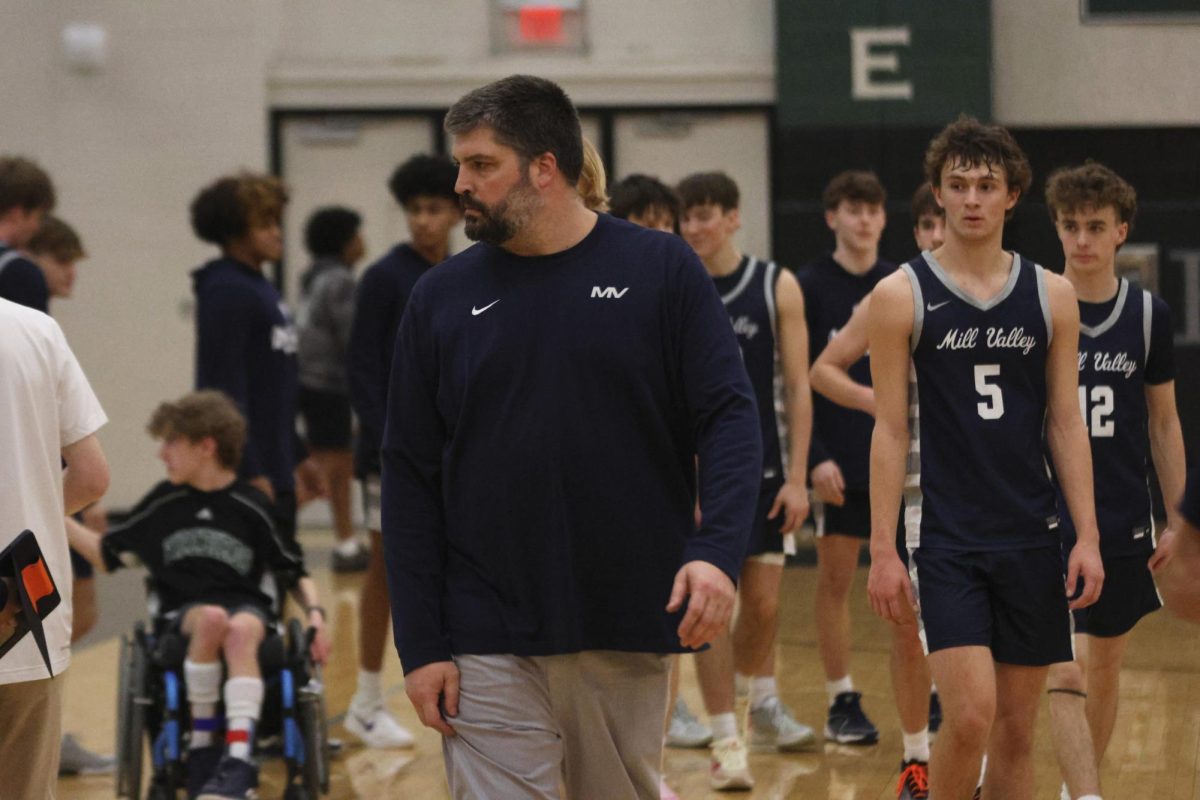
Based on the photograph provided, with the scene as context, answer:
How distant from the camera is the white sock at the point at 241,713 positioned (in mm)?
4984

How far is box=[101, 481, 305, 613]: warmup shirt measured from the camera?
5.21 m

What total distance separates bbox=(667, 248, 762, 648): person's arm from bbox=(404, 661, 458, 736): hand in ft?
1.31

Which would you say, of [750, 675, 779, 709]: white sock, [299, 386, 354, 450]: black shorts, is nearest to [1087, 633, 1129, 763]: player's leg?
[750, 675, 779, 709]: white sock

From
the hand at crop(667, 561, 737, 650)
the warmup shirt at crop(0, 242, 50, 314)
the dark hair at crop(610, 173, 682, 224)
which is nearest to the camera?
the hand at crop(667, 561, 737, 650)

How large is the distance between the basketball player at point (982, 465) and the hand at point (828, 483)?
1.70 meters

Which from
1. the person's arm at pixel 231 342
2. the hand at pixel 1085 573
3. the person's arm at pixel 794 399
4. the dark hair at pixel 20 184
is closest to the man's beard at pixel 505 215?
the hand at pixel 1085 573

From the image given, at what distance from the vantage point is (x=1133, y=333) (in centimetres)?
458

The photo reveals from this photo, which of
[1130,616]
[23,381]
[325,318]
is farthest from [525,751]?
[325,318]

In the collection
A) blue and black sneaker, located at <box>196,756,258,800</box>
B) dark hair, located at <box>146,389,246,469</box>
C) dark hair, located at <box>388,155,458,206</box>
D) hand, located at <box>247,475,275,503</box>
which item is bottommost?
blue and black sneaker, located at <box>196,756,258,800</box>

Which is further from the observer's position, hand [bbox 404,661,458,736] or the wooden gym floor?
the wooden gym floor

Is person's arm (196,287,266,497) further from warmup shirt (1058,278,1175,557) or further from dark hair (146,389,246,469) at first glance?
warmup shirt (1058,278,1175,557)

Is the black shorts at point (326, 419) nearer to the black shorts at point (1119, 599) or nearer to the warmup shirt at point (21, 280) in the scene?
the warmup shirt at point (21, 280)

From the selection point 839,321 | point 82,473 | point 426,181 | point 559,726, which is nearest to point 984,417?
point 559,726

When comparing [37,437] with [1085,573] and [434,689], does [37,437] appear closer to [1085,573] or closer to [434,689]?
[434,689]
